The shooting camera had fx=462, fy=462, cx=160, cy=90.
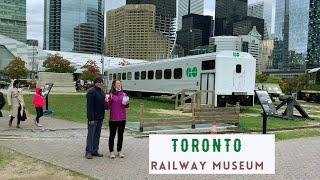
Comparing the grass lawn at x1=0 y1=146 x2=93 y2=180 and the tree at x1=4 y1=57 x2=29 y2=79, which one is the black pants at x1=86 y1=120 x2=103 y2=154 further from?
the tree at x1=4 y1=57 x2=29 y2=79

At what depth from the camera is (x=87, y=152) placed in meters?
9.55

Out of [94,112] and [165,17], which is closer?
[94,112]

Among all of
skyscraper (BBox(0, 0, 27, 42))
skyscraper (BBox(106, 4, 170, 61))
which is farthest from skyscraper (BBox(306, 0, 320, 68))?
skyscraper (BBox(0, 0, 27, 42))

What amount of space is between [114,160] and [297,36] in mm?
131532

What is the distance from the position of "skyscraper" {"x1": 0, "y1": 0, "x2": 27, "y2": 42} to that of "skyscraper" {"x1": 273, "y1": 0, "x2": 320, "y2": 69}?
81.7m

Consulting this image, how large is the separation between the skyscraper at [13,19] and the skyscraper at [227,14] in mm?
68751

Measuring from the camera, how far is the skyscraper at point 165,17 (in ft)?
463

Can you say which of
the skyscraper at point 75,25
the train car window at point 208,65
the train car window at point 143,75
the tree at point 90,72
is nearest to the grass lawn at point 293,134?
the train car window at point 208,65

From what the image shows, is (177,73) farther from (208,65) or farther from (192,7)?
(192,7)

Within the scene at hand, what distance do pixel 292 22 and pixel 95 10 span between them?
59871mm

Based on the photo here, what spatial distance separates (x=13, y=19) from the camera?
150875 mm

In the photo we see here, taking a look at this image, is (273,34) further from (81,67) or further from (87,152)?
(87,152)

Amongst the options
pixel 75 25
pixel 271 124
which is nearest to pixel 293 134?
pixel 271 124

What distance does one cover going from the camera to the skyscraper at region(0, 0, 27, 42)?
144625 mm
